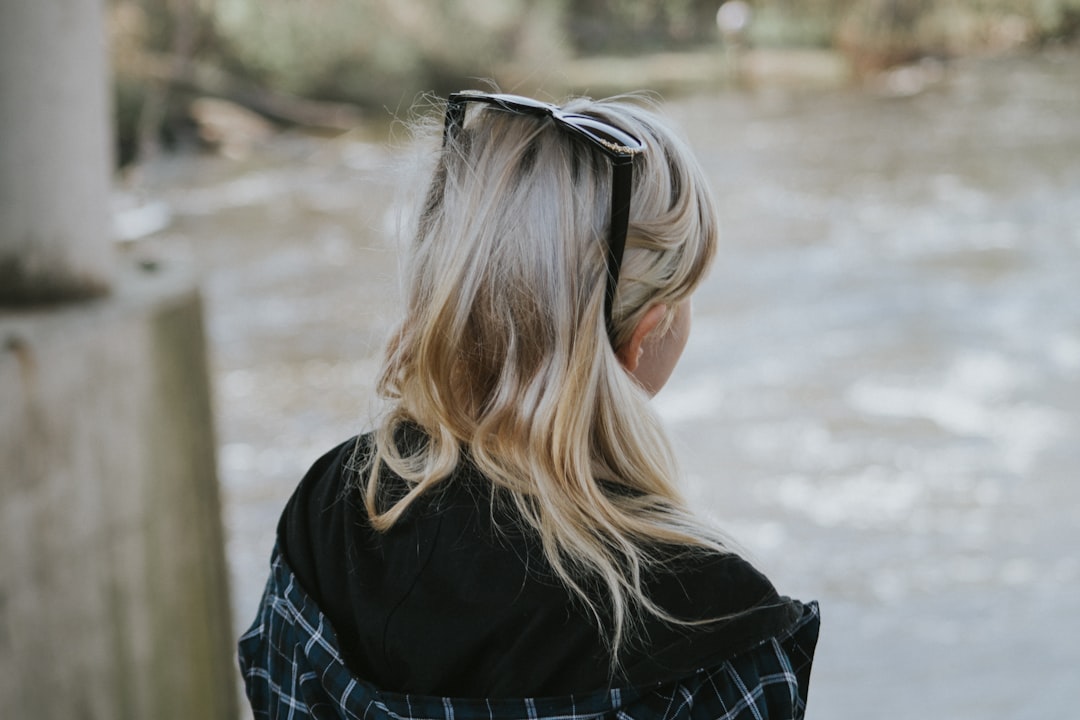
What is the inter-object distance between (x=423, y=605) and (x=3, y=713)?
1.33 metres

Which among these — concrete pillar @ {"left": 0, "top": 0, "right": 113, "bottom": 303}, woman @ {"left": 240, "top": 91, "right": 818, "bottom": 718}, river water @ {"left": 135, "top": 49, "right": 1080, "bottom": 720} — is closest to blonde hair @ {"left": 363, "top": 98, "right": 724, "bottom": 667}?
woman @ {"left": 240, "top": 91, "right": 818, "bottom": 718}

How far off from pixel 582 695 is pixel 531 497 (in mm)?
200

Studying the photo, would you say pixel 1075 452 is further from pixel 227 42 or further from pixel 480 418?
pixel 227 42

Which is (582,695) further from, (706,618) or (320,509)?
(320,509)

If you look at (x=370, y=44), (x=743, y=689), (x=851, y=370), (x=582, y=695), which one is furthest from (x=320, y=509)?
(x=370, y=44)

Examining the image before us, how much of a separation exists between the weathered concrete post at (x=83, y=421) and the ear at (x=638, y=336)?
125 cm

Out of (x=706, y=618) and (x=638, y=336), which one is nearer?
(x=706, y=618)

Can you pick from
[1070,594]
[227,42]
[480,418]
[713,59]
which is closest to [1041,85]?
[713,59]

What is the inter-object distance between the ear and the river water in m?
0.36

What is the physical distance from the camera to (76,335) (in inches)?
95.0

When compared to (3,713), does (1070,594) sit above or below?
below

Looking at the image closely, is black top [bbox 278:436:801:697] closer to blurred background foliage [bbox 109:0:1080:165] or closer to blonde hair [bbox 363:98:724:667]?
blonde hair [bbox 363:98:724:667]

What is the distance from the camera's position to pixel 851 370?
7852mm

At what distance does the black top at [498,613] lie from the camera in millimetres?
1236
